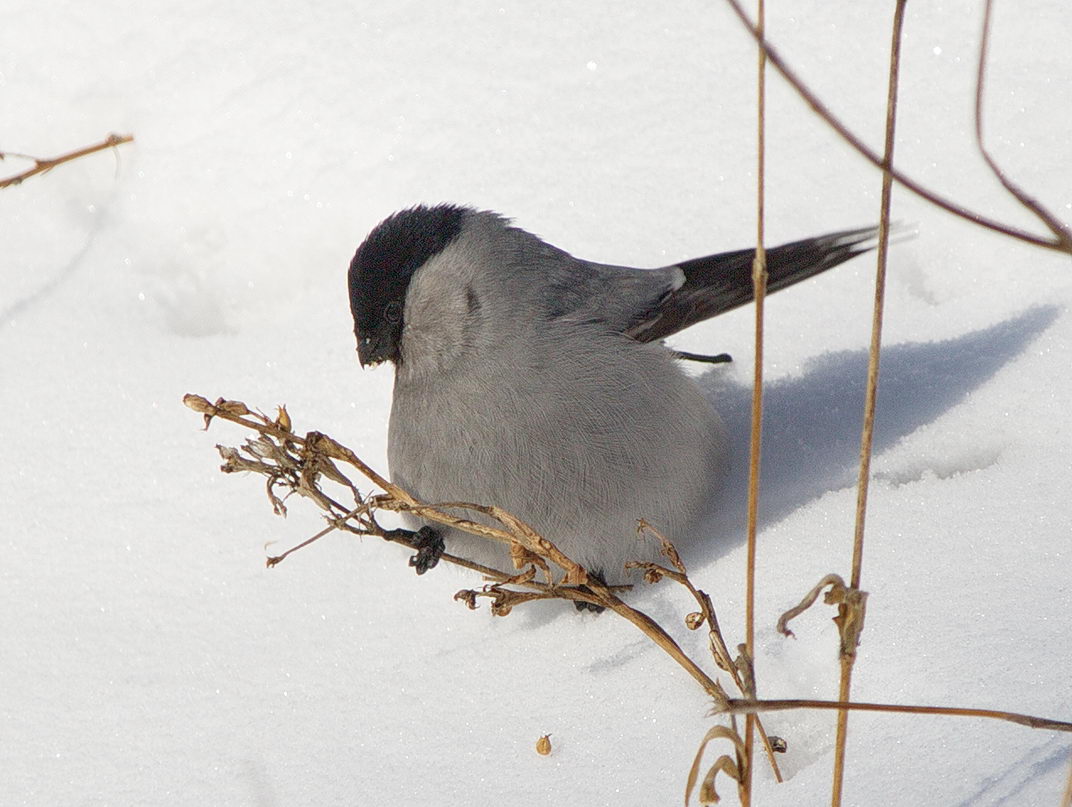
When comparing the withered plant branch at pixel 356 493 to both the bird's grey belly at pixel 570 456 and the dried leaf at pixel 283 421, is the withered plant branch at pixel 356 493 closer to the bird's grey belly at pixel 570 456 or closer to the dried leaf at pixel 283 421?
the dried leaf at pixel 283 421

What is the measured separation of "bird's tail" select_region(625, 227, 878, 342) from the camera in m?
3.35

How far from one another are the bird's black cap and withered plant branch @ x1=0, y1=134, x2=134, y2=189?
1.58m

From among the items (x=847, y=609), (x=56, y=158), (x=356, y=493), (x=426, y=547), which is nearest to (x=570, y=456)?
(x=426, y=547)

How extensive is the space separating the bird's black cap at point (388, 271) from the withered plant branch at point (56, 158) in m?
1.58

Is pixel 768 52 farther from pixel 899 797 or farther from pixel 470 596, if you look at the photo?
pixel 470 596

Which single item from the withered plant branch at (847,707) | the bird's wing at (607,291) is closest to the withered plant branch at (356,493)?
the withered plant branch at (847,707)

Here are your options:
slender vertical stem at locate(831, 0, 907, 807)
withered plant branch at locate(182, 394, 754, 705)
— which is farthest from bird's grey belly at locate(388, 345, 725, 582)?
slender vertical stem at locate(831, 0, 907, 807)

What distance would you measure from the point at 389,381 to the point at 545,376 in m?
0.90

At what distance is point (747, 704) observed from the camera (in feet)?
5.59

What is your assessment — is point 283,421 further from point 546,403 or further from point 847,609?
point 847,609

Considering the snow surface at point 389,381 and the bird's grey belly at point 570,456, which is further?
the bird's grey belly at point 570,456

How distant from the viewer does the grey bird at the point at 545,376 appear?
2.97 meters

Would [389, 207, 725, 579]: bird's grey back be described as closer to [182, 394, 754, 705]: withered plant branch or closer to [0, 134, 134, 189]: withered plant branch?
[182, 394, 754, 705]: withered plant branch

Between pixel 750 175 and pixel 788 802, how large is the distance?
2.51m
